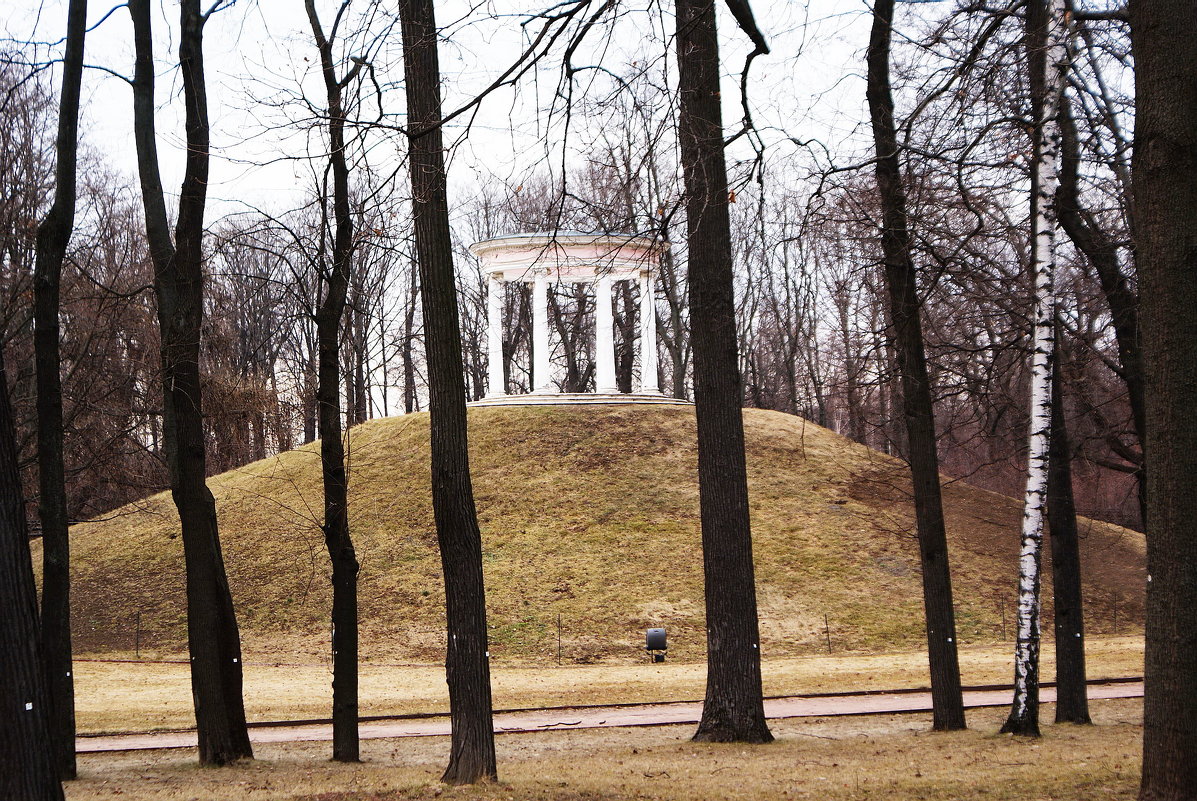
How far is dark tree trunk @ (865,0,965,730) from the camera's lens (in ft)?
39.8

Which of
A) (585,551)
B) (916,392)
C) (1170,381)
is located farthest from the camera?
(585,551)

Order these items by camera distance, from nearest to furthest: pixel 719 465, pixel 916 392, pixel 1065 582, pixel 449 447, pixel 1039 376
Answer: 1. pixel 449 447
2. pixel 1039 376
3. pixel 719 465
4. pixel 916 392
5. pixel 1065 582

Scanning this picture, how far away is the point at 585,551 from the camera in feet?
96.1

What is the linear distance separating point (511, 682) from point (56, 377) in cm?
1194

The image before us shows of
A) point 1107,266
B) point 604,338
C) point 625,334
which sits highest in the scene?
point 625,334

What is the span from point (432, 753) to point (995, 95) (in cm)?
910

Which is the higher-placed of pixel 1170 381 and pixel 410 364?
pixel 410 364

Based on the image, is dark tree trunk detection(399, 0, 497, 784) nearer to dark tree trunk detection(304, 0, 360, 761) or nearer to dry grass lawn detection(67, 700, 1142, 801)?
dry grass lawn detection(67, 700, 1142, 801)

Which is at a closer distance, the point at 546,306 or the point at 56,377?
the point at 56,377

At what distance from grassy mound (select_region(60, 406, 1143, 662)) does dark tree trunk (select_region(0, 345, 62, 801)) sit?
1665 cm

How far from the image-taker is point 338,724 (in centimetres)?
1130

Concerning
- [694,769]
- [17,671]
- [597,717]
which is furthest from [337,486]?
[597,717]

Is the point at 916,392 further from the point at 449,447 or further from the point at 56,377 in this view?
the point at 56,377

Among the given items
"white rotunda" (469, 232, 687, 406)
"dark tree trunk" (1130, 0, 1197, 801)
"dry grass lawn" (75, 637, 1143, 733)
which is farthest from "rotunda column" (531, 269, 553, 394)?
"dark tree trunk" (1130, 0, 1197, 801)
